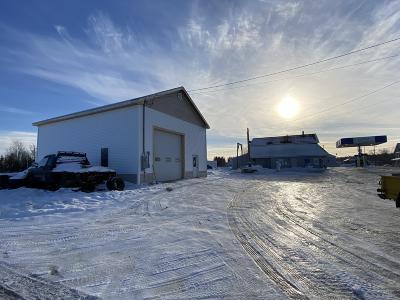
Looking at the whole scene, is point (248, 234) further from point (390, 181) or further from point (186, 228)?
point (390, 181)

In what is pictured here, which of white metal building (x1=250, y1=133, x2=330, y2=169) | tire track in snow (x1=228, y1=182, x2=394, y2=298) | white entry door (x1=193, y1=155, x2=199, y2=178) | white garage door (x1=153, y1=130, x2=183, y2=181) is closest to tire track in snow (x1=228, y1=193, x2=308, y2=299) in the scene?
tire track in snow (x1=228, y1=182, x2=394, y2=298)

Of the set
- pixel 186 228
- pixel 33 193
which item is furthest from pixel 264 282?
pixel 33 193

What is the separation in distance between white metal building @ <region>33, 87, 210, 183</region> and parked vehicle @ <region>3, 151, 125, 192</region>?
10.1 feet

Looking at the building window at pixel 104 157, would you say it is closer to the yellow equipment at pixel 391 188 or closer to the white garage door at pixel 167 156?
the white garage door at pixel 167 156

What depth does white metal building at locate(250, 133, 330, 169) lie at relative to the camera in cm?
5797

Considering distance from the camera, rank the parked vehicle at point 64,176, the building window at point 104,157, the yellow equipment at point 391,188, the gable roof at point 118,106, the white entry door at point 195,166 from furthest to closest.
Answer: the white entry door at point 195,166 < the building window at point 104,157 < the gable roof at point 118,106 < the parked vehicle at point 64,176 < the yellow equipment at point 391,188

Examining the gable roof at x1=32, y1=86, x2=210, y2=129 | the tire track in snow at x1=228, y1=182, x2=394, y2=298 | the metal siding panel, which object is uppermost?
the gable roof at x1=32, y1=86, x2=210, y2=129

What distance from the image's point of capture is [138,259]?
5.47 metres

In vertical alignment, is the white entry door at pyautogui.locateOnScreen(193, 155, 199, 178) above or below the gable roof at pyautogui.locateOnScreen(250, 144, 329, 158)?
below

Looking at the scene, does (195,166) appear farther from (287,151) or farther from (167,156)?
(287,151)

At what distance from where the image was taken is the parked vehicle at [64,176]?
49.9ft

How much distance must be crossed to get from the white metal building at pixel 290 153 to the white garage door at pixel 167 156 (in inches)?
1345

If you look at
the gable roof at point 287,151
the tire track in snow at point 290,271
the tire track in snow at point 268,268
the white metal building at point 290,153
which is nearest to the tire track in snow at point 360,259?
the tire track in snow at point 290,271

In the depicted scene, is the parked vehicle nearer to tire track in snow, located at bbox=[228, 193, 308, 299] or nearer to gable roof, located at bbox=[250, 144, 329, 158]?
tire track in snow, located at bbox=[228, 193, 308, 299]
